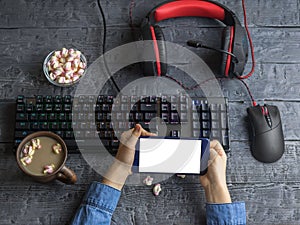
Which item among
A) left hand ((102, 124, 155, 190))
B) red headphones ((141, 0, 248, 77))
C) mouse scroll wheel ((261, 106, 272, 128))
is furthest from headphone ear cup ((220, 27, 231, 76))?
left hand ((102, 124, 155, 190))

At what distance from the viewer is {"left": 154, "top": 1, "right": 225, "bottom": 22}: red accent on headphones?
0.85m

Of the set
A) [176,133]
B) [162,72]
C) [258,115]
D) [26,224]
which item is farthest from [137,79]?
[26,224]

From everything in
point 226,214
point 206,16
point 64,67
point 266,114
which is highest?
point 206,16

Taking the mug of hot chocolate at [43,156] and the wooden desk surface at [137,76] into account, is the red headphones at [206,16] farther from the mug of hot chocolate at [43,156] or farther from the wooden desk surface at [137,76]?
the mug of hot chocolate at [43,156]

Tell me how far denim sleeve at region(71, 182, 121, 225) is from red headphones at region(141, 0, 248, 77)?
0.90ft

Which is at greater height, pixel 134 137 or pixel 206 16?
pixel 206 16

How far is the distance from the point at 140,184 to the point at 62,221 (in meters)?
0.18

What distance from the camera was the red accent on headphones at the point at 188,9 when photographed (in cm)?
85

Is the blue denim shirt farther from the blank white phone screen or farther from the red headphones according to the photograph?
the red headphones

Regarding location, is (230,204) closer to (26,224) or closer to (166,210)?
(166,210)

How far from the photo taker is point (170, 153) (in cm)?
74

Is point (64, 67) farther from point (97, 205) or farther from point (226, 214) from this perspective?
point (226, 214)

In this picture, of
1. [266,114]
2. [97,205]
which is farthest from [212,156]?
[97,205]

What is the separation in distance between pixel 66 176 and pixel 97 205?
0.09m
